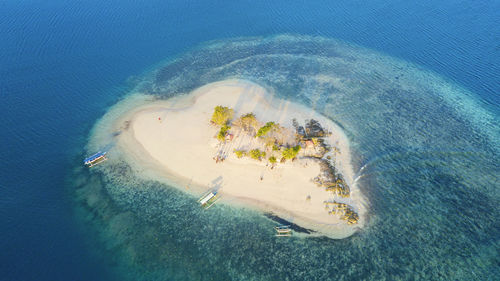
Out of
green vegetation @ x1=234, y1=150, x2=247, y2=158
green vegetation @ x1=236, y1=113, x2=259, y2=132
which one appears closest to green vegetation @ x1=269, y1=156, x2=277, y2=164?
green vegetation @ x1=234, y1=150, x2=247, y2=158

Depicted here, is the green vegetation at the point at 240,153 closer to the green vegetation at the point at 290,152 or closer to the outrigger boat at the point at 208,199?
the green vegetation at the point at 290,152

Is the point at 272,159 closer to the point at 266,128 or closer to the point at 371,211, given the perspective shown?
the point at 266,128

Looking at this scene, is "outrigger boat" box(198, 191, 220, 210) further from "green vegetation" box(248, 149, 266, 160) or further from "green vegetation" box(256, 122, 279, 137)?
"green vegetation" box(256, 122, 279, 137)

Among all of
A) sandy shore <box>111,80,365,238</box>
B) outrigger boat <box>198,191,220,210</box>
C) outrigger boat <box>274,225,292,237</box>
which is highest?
sandy shore <box>111,80,365,238</box>

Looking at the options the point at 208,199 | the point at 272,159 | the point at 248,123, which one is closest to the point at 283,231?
the point at 272,159

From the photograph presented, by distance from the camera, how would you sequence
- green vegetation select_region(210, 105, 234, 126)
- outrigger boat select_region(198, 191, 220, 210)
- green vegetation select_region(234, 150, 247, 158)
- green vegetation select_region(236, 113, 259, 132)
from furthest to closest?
green vegetation select_region(236, 113, 259, 132) < green vegetation select_region(210, 105, 234, 126) < green vegetation select_region(234, 150, 247, 158) < outrigger boat select_region(198, 191, 220, 210)

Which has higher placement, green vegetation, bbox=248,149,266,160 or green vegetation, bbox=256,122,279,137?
green vegetation, bbox=256,122,279,137

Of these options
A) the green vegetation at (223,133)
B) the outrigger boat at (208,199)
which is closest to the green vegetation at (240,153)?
the green vegetation at (223,133)

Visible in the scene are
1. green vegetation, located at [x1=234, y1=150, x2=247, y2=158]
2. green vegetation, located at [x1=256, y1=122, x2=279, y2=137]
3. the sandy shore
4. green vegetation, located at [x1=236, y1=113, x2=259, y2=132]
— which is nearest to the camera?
the sandy shore
